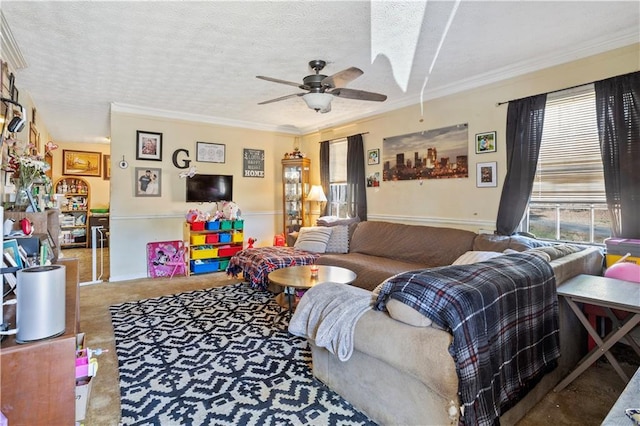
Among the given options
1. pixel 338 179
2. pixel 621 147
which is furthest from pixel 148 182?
pixel 621 147

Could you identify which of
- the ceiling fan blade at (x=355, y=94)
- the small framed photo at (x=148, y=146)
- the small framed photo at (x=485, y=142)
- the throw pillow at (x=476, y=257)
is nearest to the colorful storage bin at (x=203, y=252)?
the small framed photo at (x=148, y=146)

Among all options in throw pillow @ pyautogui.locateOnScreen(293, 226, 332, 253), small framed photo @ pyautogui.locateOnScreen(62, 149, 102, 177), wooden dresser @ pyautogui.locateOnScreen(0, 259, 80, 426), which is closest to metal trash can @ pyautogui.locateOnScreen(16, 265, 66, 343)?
wooden dresser @ pyautogui.locateOnScreen(0, 259, 80, 426)

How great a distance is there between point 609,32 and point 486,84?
108 centimetres

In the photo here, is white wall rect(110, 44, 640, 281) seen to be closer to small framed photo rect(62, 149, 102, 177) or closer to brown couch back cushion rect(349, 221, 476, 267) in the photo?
brown couch back cushion rect(349, 221, 476, 267)

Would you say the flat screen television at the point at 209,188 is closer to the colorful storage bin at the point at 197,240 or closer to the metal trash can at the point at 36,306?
the colorful storage bin at the point at 197,240

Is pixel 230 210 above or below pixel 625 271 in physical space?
above

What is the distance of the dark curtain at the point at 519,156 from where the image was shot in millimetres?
3232

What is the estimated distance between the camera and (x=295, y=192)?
20.2 ft

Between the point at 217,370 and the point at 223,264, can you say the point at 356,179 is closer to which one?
the point at 223,264

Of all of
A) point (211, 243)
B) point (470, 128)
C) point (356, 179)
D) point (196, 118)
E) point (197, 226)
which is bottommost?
point (211, 243)

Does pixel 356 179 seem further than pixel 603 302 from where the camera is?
Yes

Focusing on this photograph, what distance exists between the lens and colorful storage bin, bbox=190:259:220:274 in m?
5.22

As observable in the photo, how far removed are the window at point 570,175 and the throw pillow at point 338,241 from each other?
2.27 metres

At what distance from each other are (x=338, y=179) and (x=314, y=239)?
52.6 inches
